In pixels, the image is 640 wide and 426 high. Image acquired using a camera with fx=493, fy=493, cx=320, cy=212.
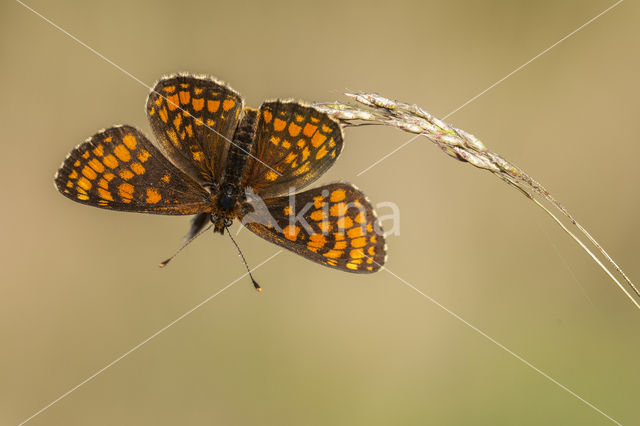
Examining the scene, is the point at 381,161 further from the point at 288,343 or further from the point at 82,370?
the point at 82,370

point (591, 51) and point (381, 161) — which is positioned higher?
point (591, 51)

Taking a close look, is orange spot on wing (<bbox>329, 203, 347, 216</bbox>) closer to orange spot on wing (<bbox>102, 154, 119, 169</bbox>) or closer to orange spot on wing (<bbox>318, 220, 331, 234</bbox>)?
orange spot on wing (<bbox>318, 220, 331, 234</bbox>)

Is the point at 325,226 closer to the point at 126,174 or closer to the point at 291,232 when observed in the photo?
the point at 291,232

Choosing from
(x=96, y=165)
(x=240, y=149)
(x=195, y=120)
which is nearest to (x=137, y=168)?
(x=96, y=165)

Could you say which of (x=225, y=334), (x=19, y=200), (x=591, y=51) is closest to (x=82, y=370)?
(x=225, y=334)

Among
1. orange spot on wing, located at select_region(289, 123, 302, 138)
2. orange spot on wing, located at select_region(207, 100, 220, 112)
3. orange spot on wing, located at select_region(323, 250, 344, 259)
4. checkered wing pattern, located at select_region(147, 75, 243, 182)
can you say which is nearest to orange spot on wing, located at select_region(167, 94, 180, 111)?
checkered wing pattern, located at select_region(147, 75, 243, 182)
